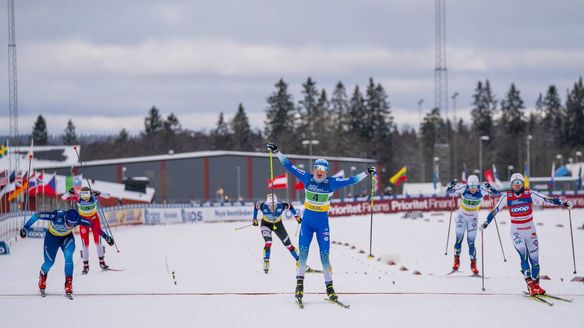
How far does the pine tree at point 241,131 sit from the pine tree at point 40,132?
1898 inches

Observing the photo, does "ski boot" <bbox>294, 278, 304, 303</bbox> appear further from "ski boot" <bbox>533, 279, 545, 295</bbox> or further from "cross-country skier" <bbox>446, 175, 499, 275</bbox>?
"cross-country skier" <bbox>446, 175, 499, 275</bbox>

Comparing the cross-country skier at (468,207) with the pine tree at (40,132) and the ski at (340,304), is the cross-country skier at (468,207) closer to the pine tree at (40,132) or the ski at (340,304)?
the ski at (340,304)

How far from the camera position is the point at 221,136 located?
144750mm

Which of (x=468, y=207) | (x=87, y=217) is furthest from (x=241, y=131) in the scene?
(x=468, y=207)

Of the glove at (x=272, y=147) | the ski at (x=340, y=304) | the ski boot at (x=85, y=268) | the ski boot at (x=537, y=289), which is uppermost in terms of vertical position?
the glove at (x=272, y=147)

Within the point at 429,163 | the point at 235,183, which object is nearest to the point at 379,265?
the point at 235,183

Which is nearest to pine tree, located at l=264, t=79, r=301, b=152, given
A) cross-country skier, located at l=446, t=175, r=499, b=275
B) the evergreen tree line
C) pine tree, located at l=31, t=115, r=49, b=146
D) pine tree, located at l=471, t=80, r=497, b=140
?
the evergreen tree line

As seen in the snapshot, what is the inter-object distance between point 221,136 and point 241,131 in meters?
8.17

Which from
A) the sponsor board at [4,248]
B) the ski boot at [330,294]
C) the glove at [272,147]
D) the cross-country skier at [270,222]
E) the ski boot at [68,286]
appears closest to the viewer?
the glove at [272,147]

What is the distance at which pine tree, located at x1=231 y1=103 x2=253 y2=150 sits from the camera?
137375mm

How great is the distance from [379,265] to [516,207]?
8579 millimetres

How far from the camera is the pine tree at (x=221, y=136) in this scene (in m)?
141

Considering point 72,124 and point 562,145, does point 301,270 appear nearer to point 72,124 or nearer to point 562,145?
point 562,145

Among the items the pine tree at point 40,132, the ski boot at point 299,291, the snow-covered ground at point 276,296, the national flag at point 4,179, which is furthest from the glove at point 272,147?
the pine tree at point 40,132
